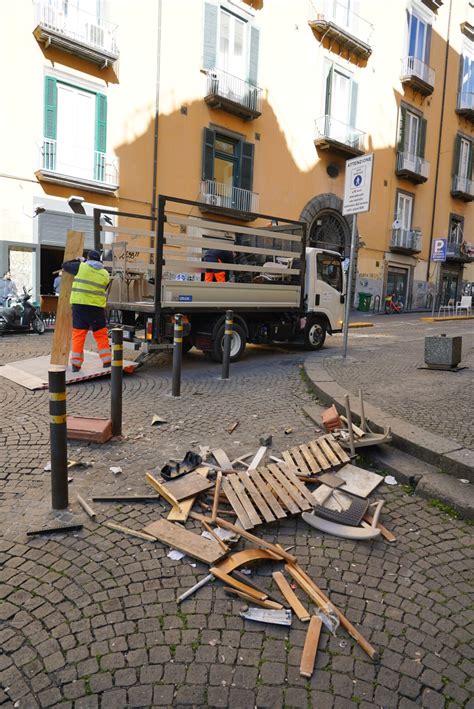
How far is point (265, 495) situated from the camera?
3598 mm

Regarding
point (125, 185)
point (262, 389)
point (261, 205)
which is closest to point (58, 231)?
point (125, 185)

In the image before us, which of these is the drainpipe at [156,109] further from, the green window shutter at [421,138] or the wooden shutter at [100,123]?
the green window shutter at [421,138]

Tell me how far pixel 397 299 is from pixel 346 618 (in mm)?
26624

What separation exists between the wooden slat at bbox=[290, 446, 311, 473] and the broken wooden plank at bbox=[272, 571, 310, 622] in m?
1.34

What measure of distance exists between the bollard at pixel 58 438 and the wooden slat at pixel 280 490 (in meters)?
1.41

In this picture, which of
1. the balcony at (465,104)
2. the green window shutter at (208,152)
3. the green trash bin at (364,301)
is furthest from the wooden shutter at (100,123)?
the balcony at (465,104)

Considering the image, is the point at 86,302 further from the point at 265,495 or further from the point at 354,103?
the point at 354,103

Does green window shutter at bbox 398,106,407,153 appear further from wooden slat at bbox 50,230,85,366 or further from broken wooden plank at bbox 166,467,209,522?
broken wooden plank at bbox 166,467,209,522

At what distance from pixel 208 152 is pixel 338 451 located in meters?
16.8

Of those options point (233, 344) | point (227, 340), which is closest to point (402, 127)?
point (233, 344)

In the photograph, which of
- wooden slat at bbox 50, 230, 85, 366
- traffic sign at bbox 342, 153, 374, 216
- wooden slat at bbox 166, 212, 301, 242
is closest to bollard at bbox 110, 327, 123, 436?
wooden slat at bbox 166, 212, 301, 242

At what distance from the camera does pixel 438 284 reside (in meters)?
30.4

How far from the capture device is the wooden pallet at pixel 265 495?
3383 millimetres

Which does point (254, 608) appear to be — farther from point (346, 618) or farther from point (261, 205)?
point (261, 205)
